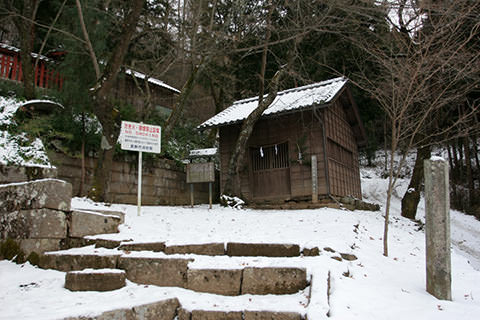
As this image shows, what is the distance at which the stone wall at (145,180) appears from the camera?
361 inches

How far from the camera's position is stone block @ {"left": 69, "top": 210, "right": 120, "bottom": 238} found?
524cm

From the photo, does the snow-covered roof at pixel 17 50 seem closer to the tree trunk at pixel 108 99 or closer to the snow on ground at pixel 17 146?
the snow on ground at pixel 17 146

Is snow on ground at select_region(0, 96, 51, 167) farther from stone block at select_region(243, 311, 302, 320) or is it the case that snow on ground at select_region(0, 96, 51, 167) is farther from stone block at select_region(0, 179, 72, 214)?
stone block at select_region(243, 311, 302, 320)

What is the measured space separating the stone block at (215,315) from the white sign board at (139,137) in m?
4.85

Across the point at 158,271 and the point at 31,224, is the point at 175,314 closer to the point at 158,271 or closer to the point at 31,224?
the point at 158,271

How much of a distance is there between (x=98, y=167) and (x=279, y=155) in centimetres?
613

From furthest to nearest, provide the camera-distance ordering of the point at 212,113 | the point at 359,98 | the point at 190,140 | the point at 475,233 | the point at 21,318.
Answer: the point at 212,113, the point at 359,98, the point at 190,140, the point at 475,233, the point at 21,318

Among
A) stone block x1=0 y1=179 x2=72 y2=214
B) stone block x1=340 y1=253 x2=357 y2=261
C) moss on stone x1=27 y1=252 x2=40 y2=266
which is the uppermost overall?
stone block x1=0 y1=179 x2=72 y2=214

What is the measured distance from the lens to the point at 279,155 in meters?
12.0

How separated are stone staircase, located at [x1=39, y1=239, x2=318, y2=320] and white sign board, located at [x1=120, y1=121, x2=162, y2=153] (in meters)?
3.10

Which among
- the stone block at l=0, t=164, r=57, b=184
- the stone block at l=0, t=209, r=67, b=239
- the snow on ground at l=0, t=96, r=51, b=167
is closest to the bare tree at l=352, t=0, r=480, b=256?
the stone block at l=0, t=209, r=67, b=239

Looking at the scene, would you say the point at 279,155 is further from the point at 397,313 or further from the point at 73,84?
the point at 397,313

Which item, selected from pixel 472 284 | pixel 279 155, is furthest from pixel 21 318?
pixel 279 155

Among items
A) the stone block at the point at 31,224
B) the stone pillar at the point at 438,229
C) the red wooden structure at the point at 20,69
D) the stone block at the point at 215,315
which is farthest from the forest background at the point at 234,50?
the stone block at the point at 215,315
